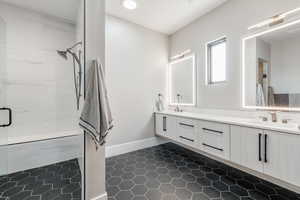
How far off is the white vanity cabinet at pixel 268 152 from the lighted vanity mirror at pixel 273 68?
Result: 56 cm

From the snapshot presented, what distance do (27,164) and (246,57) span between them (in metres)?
3.75

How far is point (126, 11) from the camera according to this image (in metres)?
2.55

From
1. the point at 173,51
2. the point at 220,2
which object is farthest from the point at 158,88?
the point at 220,2

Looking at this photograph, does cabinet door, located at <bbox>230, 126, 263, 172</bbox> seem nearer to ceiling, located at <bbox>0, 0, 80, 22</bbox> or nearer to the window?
the window

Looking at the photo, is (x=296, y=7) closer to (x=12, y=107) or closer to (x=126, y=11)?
(x=126, y=11)

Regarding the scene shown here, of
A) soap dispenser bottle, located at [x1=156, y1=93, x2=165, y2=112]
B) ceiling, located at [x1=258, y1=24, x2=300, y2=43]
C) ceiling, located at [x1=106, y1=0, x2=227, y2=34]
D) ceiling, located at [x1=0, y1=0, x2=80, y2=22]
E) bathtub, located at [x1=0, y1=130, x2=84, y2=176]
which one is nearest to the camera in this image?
ceiling, located at [x1=258, y1=24, x2=300, y2=43]

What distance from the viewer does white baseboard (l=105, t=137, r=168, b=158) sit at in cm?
262

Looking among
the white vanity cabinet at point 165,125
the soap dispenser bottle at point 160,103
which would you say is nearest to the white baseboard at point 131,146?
the white vanity cabinet at point 165,125

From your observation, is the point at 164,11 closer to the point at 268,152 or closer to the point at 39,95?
the point at 268,152

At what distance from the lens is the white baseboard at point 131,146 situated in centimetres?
262

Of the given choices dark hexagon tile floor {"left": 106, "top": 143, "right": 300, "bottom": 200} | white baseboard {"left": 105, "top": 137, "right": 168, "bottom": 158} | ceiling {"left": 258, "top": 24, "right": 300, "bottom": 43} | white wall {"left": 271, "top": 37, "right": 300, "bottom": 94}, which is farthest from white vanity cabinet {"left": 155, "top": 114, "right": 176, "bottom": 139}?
ceiling {"left": 258, "top": 24, "right": 300, "bottom": 43}

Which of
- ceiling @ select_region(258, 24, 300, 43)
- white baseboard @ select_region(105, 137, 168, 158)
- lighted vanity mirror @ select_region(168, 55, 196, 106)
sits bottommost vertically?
white baseboard @ select_region(105, 137, 168, 158)

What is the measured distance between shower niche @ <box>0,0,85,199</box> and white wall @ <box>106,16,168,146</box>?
0.67 meters

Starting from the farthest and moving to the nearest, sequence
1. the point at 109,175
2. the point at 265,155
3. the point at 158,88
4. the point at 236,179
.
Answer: the point at 158,88
the point at 109,175
the point at 236,179
the point at 265,155
